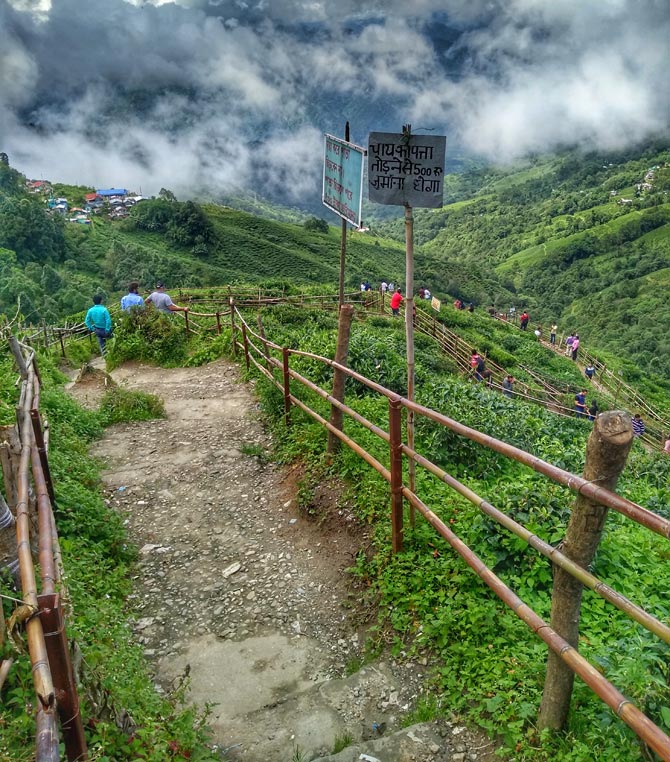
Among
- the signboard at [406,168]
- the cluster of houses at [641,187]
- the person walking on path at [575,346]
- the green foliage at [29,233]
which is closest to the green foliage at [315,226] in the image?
the green foliage at [29,233]

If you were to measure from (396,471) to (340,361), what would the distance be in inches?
64.0

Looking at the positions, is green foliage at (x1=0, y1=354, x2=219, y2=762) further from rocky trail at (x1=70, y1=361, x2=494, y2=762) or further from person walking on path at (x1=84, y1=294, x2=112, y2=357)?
person walking on path at (x1=84, y1=294, x2=112, y2=357)

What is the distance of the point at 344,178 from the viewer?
14.2 ft

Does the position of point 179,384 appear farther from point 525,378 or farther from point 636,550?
point 525,378

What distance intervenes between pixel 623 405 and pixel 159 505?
84.7ft

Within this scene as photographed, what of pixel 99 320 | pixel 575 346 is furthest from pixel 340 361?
pixel 575 346

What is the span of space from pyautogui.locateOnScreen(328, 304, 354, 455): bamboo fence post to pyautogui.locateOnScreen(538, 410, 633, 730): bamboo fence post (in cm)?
306

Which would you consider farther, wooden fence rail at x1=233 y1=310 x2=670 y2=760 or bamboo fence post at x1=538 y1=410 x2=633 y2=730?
bamboo fence post at x1=538 y1=410 x2=633 y2=730

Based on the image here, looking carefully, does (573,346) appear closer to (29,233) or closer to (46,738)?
(46,738)

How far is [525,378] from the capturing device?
935 inches

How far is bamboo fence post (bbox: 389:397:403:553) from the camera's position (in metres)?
3.66

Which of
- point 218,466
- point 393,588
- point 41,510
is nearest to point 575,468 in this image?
point 393,588

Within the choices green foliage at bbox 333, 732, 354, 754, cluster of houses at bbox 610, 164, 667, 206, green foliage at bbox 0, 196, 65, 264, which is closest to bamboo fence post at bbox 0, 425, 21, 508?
green foliage at bbox 333, 732, 354, 754

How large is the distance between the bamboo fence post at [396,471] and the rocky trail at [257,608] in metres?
0.55
